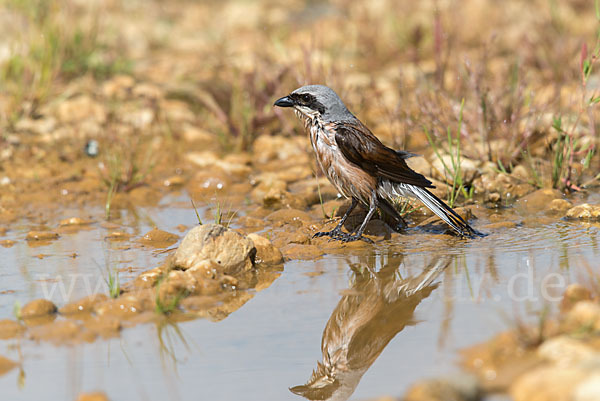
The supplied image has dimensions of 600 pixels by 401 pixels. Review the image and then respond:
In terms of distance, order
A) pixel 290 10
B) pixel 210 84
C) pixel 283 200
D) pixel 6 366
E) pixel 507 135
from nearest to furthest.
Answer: pixel 6 366, pixel 283 200, pixel 507 135, pixel 210 84, pixel 290 10

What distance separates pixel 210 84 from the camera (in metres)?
10.3

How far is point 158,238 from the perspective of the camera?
20.9ft

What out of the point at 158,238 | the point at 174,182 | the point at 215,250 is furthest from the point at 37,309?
the point at 174,182

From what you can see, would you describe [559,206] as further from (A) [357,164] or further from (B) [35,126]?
(B) [35,126]

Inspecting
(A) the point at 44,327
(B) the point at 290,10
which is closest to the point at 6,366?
(A) the point at 44,327

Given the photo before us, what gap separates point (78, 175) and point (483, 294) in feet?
17.0

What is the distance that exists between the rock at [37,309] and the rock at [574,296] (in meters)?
2.84

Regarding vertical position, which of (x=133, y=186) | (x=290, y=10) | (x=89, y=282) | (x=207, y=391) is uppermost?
(x=290, y=10)

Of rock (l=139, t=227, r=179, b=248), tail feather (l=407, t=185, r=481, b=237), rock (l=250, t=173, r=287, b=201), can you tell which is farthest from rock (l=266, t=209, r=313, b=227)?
tail feather (l=407, t=185, r=481, b=237)

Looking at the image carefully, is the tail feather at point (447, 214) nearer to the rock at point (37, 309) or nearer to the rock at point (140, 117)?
the rock at point (37, 309)

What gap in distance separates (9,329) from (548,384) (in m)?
2.85

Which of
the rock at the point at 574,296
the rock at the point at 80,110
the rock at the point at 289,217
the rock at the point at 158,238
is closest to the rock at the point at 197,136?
the rock at the point at 80,110

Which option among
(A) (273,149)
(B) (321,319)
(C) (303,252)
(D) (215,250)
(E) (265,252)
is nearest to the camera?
(B) (321,319)

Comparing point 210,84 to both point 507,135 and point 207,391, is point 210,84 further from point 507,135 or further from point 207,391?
point 207,391
